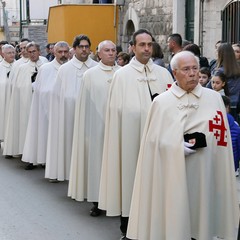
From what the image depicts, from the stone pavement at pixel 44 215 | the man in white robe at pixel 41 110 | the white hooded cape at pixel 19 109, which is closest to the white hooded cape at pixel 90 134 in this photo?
the stone pavement at pixel 44 215

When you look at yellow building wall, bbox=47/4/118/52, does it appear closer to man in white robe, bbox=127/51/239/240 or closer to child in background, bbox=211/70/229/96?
child in background, bbox=211/70/229/96

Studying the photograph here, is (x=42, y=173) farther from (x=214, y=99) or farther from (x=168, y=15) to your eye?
(x=168, y=15)

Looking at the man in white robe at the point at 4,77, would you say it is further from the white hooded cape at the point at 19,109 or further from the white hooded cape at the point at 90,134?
the white hooded cape at the point at 90,134

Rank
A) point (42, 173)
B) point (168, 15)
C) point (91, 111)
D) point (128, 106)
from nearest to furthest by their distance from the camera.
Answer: point (128, 106), point (91, 111), point (42, 173), point (168, 15)

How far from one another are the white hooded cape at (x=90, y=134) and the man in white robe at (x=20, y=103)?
10.9 ft

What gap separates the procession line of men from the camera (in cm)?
505

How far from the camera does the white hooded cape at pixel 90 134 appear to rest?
705 centimetres

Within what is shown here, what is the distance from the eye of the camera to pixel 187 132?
16.6ft

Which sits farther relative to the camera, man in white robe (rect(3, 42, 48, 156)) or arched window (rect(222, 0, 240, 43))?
arched window (rect(222, 0, 240, 43))

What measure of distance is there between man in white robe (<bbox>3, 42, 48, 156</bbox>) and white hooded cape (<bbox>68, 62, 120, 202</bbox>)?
131 inches

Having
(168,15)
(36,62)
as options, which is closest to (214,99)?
(36,62)

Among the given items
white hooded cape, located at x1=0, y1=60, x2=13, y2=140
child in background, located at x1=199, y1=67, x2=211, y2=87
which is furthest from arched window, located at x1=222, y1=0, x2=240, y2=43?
white hooded cape, located at x1=0, y1=60, x2=13, y2=140

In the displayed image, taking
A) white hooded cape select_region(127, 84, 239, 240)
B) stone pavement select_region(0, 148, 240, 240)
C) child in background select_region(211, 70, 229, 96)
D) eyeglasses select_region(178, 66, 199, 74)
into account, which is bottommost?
stone pavement select_region(0, 148, 240, 240)

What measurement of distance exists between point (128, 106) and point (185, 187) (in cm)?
148
